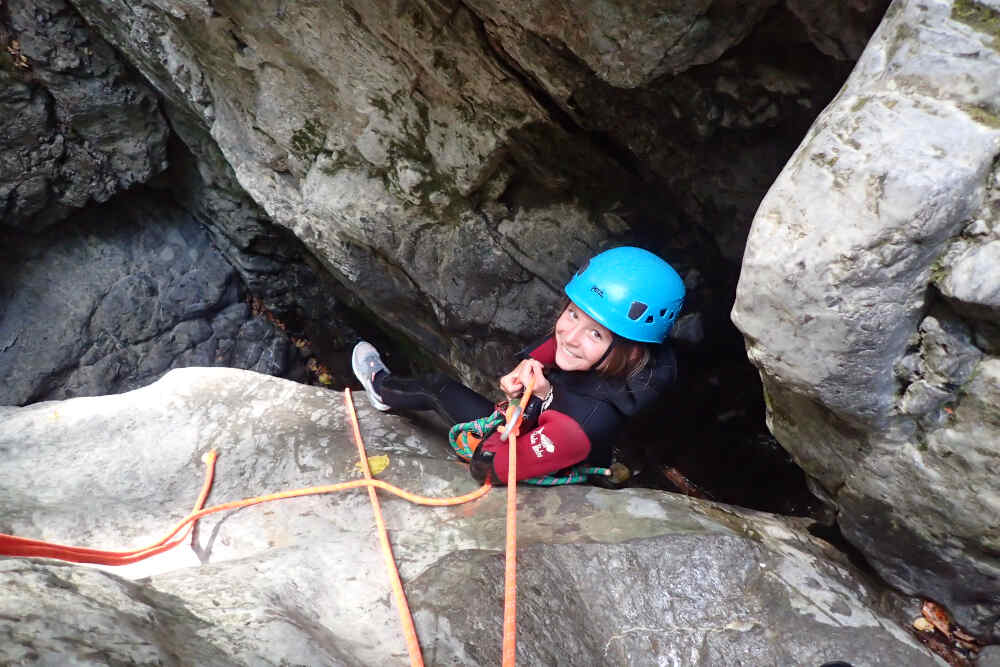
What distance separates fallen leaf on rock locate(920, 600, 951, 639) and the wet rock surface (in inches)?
209

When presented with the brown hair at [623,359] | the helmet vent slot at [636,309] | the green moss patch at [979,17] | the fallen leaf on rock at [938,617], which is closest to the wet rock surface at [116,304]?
the brown hair at [623,359]

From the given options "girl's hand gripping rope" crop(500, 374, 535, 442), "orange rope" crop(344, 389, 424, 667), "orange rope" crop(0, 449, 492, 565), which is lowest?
"orange rope" crop(0, 449, 492, 565)

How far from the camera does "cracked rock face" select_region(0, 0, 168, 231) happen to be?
4.31 meters

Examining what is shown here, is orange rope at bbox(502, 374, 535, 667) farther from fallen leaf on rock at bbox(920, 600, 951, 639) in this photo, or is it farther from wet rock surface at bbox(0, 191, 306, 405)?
wet rock surface at bbox(0, 191, 306, 405)

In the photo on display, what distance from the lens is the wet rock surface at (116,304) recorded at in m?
5.07

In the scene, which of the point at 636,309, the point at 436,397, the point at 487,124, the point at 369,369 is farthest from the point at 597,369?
the point at 369,369

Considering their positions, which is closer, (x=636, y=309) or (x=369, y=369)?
(x=636, y=309)

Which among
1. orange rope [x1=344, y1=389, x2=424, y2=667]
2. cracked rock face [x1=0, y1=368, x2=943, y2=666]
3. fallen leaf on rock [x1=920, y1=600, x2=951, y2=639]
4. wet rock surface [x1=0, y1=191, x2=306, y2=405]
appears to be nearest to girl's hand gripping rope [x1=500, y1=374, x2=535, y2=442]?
cracked rock face [x1=0, y1=368, x2=943, y2=666]

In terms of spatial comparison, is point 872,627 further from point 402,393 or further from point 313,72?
point 313,72

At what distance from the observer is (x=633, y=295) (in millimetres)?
2498

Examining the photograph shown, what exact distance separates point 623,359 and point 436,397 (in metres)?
1.05

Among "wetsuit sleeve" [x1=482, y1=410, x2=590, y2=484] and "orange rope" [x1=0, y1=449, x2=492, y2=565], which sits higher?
"wetsuit sleeve" [x1=482, y1=410, x2=590, y2=484]

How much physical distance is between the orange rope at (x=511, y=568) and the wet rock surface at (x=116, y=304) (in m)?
4.05

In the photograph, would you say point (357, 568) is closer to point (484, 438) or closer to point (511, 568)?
point (511, 568)
